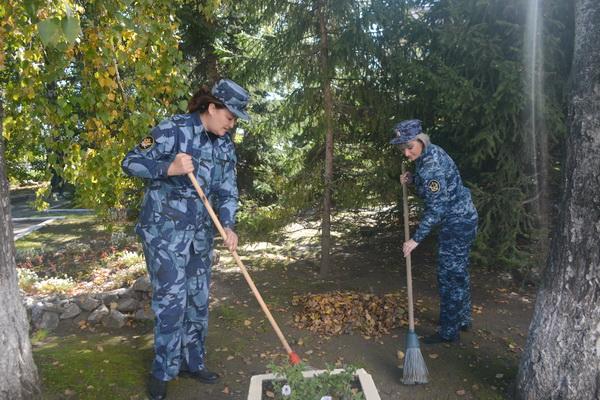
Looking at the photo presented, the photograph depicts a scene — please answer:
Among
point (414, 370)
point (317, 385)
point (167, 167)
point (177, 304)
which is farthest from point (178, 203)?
point (414, 370)

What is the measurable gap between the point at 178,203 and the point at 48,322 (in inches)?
114

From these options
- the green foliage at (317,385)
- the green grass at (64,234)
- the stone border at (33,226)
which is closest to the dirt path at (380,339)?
the green foliage at (317,385)

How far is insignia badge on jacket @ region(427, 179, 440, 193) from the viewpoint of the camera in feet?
13.0

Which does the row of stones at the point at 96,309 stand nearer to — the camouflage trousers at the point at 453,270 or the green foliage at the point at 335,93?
the green foliage at the point at 335,93

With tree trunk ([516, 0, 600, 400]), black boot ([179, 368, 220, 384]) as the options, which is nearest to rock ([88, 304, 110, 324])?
black boot ([179, 368, 220, 384])

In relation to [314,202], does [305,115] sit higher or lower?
higher

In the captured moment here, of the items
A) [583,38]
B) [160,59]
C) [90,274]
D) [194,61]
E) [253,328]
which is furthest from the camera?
[194,61]

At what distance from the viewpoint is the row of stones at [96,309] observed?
5148 mm

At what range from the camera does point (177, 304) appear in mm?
3410

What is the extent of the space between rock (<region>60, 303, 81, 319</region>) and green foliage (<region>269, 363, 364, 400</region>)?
3575 millimetres

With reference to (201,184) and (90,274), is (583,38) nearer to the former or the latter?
(201,184)

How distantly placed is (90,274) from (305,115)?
4302mm

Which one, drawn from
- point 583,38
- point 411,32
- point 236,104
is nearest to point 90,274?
point 236,104

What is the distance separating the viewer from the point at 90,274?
7.58m
